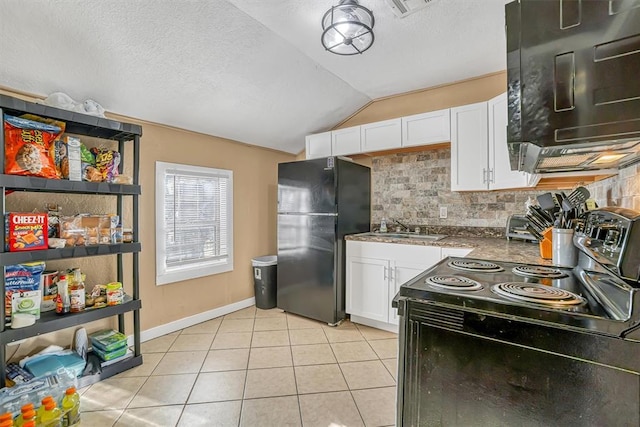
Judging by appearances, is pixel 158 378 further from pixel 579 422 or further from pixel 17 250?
pixel 579 422

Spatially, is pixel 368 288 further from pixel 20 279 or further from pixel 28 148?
pixel 28 148

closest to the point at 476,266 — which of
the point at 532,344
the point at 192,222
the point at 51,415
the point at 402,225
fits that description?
the point at 532,344

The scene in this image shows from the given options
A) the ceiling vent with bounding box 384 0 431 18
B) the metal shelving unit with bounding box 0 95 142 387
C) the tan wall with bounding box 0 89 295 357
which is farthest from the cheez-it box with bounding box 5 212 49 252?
the ceiling vent with bounding box 384 0 431 18

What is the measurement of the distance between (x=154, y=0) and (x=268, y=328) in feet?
9.30

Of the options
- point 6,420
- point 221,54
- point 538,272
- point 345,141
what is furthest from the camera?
point 345,141

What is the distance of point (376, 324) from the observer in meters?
3.08

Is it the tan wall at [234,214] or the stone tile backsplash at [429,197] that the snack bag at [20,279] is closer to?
the tan wall at [234,214]

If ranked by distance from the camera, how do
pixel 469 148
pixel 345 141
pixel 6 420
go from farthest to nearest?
1. pixel 345 141
2. pixel 469 148
3. pixel 6 420

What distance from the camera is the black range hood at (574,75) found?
80 cm

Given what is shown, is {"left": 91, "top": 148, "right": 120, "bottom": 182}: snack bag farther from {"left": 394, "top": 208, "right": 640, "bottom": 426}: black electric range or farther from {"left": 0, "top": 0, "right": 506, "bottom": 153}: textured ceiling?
{"left": 394, "top": 208, "right": 640, "bottom": 426}: black electric range

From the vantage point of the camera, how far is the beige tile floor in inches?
70.2

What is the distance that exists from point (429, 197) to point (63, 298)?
10.9 ft

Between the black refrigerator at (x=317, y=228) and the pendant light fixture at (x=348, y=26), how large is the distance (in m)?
1.23

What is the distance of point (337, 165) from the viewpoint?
3109mm
